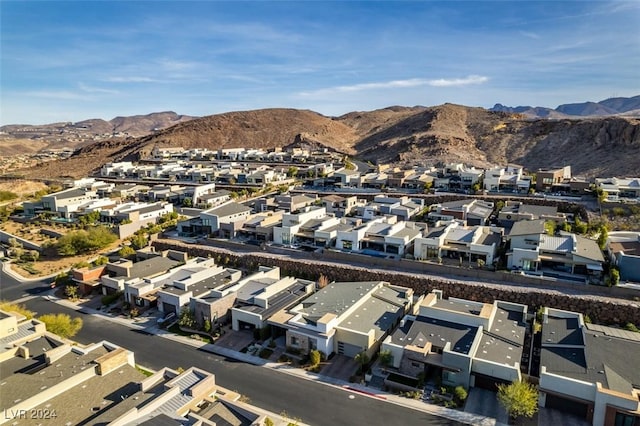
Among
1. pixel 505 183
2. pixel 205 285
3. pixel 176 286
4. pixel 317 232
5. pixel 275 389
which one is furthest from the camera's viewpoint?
pixel 505 183

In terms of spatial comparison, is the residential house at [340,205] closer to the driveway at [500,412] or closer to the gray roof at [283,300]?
the gray roof at [283,300]

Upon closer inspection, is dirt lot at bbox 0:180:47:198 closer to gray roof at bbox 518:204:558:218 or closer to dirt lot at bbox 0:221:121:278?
dirt lot at bbox 0:221:121:278

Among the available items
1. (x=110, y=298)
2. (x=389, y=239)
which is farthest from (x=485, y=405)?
(x=110, y=298)

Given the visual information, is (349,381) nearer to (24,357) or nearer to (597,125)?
(24,357)

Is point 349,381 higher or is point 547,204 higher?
point 547,204

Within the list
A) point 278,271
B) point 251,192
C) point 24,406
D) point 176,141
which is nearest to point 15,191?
point 251,192

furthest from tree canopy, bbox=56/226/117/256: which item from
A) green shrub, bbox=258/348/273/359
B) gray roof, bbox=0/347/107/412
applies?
green shrub, bbox=258/348/273/359

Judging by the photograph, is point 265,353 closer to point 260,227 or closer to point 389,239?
point 389,239
